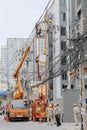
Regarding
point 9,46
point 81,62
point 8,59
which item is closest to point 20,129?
point 81,62

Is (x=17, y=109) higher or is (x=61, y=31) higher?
(x=61, y=31)

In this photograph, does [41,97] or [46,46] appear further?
[46,46]

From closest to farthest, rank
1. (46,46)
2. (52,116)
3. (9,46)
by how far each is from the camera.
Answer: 1. (52,116)
2. (9,46)
3. (46,46)

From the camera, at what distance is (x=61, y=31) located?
303 ft

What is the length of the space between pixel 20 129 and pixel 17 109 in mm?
16821

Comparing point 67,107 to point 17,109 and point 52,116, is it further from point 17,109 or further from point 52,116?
point 17,109

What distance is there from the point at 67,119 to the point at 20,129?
11.2m

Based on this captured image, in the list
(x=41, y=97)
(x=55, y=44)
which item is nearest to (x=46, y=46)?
(x=55, y=44)

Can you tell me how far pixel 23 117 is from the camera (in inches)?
1973

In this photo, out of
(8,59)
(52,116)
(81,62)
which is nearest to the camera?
(81,62)

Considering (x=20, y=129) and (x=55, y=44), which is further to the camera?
(x=55, y=44)

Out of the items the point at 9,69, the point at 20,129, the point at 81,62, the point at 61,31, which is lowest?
the point at 20,129

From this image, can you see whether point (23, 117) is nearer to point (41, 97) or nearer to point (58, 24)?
point (41, 97)

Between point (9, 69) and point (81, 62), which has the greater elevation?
point (9, 69)
